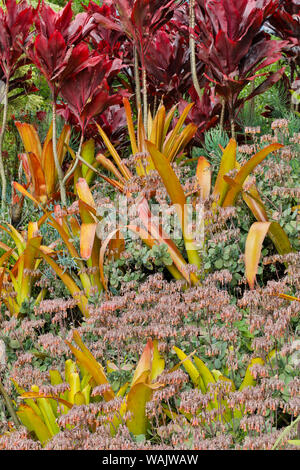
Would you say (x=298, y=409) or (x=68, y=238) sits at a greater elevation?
(x=68, y=238)

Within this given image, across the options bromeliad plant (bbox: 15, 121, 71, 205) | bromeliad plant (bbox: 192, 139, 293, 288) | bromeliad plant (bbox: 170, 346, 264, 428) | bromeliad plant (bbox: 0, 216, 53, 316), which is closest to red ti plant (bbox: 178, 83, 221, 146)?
bromeliad plant (bbox: 192, 139, 293, 288)

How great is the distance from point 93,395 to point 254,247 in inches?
36.7

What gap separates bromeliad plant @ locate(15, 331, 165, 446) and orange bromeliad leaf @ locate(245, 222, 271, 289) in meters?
0.52

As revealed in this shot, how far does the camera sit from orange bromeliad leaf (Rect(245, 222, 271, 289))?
211 centimetres

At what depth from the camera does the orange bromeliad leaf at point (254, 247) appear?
6.92 feet

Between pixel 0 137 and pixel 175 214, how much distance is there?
1.82 meters

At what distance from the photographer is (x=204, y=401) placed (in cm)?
158

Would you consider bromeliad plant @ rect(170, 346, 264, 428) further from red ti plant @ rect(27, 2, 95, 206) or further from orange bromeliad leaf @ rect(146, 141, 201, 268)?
red ti plant @ rect(27, 2, 95, 206)

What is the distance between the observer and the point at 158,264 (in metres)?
2.40

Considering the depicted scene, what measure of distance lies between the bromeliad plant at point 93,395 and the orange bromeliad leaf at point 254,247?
515mm

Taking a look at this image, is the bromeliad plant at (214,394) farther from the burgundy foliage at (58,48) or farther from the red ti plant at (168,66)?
the red ti plant at (168,66)
